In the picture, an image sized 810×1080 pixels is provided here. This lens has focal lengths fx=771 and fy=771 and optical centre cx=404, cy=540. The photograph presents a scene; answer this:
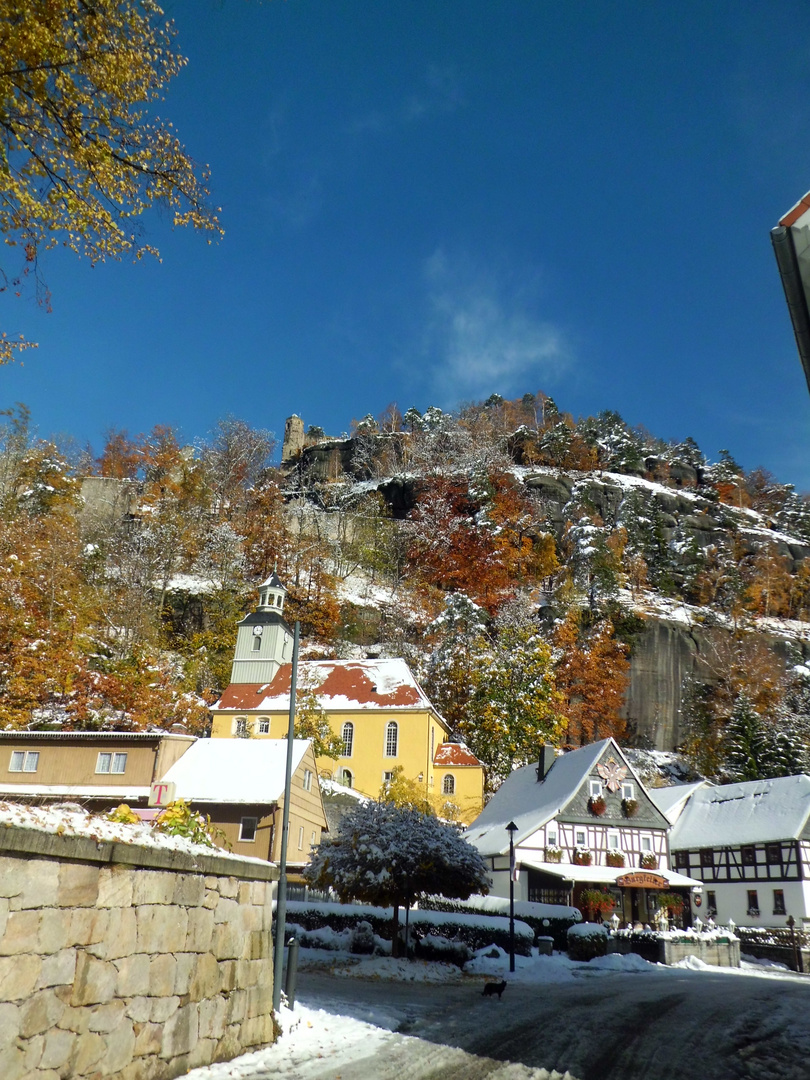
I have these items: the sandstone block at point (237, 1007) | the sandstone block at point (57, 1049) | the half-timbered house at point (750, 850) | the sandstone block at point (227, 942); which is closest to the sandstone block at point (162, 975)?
the sandstone block at point (227, 942)

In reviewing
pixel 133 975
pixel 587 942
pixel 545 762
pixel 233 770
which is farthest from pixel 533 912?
pixel 133 975

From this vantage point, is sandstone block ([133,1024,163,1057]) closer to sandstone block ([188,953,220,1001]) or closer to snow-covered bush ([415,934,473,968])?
sandstone block ([188,953,220,1001])

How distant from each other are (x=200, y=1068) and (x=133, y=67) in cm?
1025

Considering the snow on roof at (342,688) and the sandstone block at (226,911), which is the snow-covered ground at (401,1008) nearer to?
the sandstone block at (226,911)

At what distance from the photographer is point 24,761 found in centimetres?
3409

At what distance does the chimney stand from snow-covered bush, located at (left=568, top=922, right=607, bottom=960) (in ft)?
44.4

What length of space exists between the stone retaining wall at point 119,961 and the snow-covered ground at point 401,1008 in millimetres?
578

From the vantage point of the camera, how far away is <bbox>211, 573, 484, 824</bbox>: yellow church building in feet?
146

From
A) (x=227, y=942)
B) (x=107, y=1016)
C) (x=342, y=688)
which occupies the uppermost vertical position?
(x=342, y=688)

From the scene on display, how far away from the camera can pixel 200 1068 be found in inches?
282

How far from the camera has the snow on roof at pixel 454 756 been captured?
1745 inches

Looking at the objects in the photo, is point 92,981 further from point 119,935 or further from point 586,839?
point 586,839

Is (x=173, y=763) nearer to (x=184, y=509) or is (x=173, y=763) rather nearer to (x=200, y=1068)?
(x=200, y=1068)

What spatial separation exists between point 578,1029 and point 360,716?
120 ft
